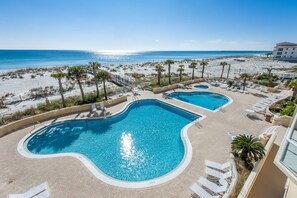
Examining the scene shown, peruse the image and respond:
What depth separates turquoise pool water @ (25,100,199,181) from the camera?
8.84 meters

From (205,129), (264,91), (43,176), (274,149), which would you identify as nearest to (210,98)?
(264,91)

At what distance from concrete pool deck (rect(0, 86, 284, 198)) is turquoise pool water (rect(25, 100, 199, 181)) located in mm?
982

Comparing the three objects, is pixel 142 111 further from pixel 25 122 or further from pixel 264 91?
pixel 264 91

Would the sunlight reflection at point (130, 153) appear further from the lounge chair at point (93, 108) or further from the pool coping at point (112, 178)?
the lounge chair at point (93, 108)

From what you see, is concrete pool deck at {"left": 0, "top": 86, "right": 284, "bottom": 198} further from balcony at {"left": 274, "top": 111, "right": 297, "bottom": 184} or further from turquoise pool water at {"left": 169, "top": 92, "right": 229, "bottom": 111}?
turquoise pool water at {"left": 169, "top": 92, "right": 229, "bottom": 111}

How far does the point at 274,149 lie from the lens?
959cm

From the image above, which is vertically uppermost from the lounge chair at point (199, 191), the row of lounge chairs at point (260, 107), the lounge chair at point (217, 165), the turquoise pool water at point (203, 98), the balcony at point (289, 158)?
the balcony at point (289, 158)

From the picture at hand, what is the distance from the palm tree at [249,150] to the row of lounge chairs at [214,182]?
116 centimetres

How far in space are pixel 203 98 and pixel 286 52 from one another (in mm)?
76502

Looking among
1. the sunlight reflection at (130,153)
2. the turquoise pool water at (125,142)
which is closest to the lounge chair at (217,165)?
the turquoise pool water at (125,142)

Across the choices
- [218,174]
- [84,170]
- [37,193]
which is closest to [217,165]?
[218,174]

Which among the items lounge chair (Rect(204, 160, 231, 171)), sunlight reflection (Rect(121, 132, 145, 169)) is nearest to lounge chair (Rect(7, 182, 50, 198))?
sunlight reflection (Rect(121, 132, 145, 169))

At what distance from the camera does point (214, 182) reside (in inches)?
283

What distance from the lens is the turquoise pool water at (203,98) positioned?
18375 millimetres
